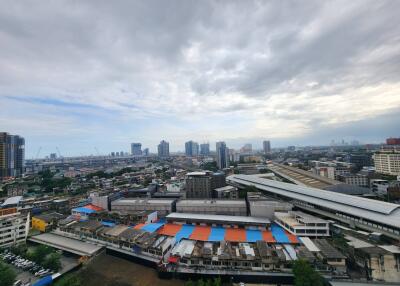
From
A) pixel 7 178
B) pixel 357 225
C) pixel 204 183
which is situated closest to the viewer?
pixel 357 225

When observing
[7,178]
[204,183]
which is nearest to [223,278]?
[204,183]

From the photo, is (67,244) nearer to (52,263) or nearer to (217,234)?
(52,263)

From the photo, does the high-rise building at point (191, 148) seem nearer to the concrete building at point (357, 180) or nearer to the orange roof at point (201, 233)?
the concrete building at point (357, 180)

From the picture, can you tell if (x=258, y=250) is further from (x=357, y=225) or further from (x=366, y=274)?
(x=357, y=225)

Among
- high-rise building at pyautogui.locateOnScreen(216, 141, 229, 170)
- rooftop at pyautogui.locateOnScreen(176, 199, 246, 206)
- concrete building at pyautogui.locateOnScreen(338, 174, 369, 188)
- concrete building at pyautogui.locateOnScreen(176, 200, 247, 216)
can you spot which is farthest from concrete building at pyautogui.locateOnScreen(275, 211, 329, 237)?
high-rise building at pyautogui.locateOnScreen(216, 141, 229, 170)

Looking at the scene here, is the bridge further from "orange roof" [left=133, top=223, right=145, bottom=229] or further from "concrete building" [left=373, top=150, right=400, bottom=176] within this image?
"concrete building" [left=373, top=150, right=400, bottom=176]

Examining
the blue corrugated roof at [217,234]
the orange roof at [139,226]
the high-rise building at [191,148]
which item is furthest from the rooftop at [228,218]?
the high-rise building at [191,148]
